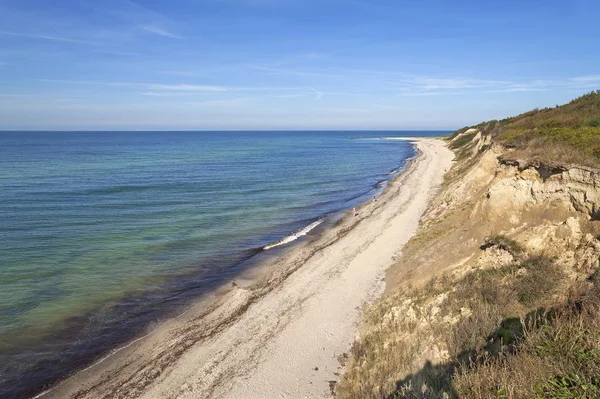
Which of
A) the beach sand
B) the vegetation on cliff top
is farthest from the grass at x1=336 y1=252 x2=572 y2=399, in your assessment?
the vegetation on cliff top

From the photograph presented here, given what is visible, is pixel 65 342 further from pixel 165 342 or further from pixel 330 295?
pixel 330 295

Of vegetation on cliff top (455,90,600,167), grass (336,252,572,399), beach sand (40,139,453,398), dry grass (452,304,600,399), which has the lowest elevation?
beach sand (40,139,453,398)

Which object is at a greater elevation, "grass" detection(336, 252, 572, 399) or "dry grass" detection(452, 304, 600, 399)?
"dry grass" detection(452, 304, 600, 399)

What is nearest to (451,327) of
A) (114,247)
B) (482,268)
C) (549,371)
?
(482,268)

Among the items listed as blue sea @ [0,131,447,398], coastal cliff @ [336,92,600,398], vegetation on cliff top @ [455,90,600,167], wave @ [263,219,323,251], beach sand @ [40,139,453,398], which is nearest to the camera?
coastal cliff @ [336,92,600,398]

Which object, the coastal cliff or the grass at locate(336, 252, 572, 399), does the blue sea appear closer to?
the grass at locate(336, 252, 572, 399)

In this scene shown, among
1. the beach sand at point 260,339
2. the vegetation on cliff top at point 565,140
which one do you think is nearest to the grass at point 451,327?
the beach sand at point 260,339

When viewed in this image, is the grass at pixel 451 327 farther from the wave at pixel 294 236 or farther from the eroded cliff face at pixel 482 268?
the wave at pixel 294 236
